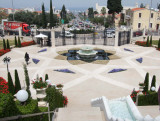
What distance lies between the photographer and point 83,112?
8.86 meters

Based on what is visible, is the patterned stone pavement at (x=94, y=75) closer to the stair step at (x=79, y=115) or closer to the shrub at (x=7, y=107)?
the stair step at (x=79, y=115)

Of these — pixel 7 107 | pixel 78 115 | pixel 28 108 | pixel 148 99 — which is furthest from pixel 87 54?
pixel 7 107

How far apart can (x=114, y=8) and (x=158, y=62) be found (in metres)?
45.5

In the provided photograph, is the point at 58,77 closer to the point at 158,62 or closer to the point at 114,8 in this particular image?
the point at 158,62

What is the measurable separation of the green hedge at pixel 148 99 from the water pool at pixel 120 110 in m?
1.96

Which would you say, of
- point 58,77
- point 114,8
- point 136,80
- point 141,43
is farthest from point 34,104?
point 114,8

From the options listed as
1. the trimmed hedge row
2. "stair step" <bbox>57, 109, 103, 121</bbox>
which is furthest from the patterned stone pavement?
the trimmed hedge row

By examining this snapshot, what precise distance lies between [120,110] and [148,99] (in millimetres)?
3142

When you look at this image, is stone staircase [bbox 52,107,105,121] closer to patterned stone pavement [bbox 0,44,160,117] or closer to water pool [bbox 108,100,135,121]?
water pool [bbox 108,100,135,121]

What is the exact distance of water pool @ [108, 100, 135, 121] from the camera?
8745 millimetres

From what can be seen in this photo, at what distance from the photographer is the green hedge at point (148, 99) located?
1125 centimetres

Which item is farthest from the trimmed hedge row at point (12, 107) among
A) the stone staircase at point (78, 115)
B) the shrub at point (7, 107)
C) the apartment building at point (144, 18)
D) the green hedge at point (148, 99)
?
the apartment building at point (144, 18)

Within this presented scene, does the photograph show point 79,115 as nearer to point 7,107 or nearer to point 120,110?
point 120,110

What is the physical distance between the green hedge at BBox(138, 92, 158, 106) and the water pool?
1960 mm
